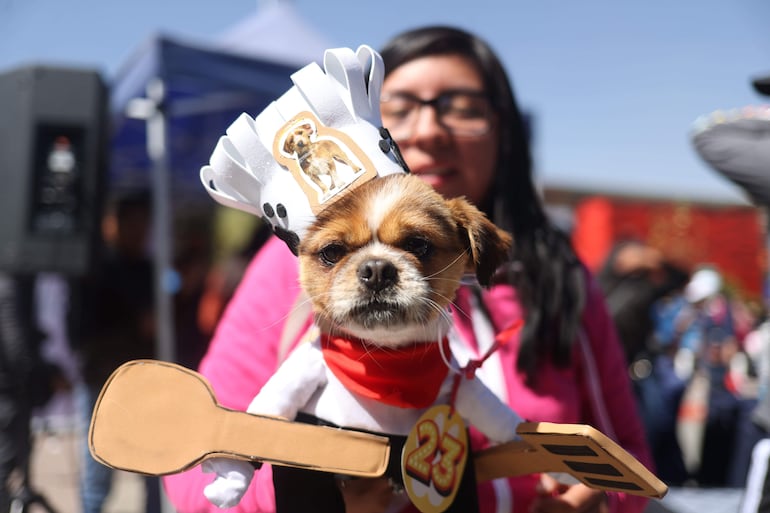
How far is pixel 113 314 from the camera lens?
3.69 m

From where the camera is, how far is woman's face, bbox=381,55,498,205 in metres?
1.43

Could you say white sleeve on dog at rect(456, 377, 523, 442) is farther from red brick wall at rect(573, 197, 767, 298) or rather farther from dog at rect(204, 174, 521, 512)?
red brick wall at rect(573, 197, 767, 298)

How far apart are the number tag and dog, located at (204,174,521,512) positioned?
0.09 feet

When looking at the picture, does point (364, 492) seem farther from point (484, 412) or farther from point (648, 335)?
point (648, 335)

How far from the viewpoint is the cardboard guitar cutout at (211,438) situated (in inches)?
32.1

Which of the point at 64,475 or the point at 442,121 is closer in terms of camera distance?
the point at 442,121

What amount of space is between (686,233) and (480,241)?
1462 cm

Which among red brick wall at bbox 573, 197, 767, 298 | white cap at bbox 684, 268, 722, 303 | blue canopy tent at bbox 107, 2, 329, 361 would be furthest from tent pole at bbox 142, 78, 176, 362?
red brick wall at bbox 573, 197, 767, 298

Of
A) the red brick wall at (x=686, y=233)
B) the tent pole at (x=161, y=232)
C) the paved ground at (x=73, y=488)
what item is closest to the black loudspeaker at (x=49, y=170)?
the tent pole at (x=161, y=232)

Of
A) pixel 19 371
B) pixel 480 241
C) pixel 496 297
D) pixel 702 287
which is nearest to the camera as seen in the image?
pixel 480 241

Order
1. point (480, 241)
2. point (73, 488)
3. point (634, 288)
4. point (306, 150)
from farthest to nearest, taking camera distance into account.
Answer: point (634, 288)
point (73, 488)
point (480, 241)
point (306, 150)

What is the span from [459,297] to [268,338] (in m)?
0.41

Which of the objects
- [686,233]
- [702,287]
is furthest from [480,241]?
[686,233]

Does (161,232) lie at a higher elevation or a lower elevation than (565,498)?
higher
